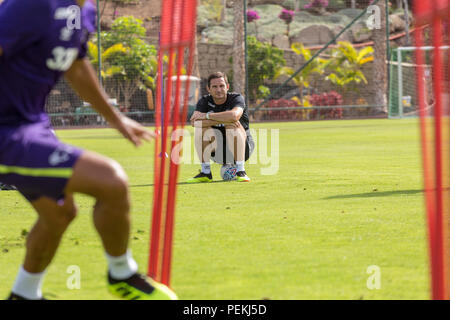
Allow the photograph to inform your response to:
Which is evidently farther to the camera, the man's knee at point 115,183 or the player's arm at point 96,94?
the player's arm at point 96,94

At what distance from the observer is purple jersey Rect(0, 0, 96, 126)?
3941mm

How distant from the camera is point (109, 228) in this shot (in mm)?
4090

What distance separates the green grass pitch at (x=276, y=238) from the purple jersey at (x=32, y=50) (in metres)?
1.23

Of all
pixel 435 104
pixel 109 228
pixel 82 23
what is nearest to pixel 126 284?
pixel 109 228

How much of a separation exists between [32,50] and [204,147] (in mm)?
8234

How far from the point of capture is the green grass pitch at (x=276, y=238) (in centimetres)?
495

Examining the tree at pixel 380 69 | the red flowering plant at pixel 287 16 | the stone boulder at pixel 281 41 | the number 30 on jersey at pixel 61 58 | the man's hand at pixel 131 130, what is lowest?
the man's hand at pixel 131 130

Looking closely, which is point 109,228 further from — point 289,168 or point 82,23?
point 289,168

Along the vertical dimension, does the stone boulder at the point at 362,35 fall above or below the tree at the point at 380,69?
above

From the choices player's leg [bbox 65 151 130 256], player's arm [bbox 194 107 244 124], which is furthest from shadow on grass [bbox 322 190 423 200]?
player's leg [bbox 65 151 130 256]

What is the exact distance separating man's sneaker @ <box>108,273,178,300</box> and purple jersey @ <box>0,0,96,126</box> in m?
0.87

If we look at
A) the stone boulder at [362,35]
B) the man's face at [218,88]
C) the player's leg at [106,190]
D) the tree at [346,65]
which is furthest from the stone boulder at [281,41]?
the player's leg at [106,190]

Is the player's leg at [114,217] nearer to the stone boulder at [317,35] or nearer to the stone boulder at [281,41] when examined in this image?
the stone boulder at [281,41]

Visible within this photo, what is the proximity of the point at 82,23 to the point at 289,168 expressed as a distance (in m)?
9.77
